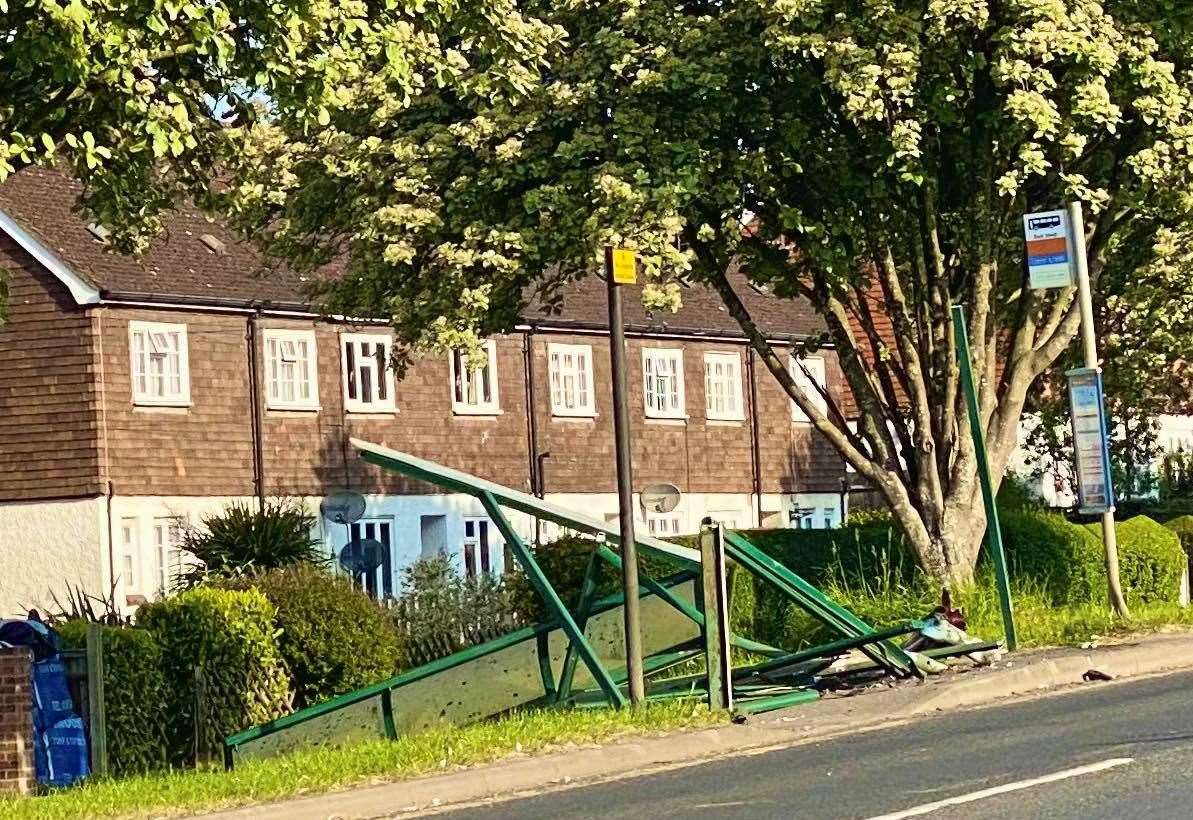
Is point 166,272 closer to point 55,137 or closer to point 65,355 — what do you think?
point 65,355

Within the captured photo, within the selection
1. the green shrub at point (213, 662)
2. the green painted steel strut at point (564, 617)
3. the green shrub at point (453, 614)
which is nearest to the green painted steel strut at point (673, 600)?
the green painted steel strut at point (564, 617)

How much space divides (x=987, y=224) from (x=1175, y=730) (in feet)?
39.7

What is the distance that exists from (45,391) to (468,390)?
942cm

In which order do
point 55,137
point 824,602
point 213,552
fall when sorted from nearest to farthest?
point 55,137, point 824,602, point 213,552

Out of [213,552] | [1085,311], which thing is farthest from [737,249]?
[213,552]

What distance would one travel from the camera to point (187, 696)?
71.5 feet

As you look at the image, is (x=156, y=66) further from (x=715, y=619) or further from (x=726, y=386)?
(x=726, y=386)

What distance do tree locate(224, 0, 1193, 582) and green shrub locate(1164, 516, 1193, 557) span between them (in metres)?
8.55

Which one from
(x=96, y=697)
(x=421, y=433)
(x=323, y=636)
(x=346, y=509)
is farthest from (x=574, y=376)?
(x=96, y=697)

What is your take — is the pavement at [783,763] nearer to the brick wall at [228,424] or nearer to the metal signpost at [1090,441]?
the metal signpost at [1090,441]

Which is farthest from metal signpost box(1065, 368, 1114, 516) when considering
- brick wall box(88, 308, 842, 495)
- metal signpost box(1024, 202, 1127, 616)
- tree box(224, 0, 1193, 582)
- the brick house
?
brick wall box(88, 308, 842, 495)

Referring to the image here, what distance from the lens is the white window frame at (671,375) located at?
5112 centimetres

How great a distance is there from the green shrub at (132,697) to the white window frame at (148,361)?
1960 centimetres

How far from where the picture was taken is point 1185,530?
114ft
